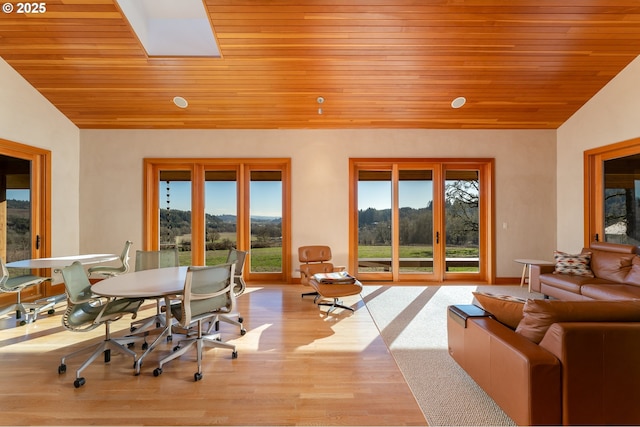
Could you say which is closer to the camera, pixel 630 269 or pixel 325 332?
pixel 325 332

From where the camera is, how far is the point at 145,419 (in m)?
2.05

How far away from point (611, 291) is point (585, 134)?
306 centimetres

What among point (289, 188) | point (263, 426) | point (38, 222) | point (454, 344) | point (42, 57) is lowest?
point (263, 426)

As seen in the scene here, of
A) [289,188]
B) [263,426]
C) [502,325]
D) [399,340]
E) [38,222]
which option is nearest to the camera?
[263,426]

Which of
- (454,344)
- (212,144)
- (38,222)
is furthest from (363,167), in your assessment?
(38,222)

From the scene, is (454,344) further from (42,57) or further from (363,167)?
(42,57)

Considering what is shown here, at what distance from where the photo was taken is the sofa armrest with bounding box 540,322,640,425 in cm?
165

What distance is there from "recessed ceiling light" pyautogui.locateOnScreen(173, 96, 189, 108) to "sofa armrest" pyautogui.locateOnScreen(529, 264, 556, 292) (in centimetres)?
629

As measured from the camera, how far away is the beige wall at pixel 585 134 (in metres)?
4.64

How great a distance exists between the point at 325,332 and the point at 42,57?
210 inches

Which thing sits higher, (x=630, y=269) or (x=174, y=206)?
(x=174, y=206)

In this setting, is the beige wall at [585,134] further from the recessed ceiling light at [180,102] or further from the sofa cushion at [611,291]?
the recessed ceiling light at [180,102]

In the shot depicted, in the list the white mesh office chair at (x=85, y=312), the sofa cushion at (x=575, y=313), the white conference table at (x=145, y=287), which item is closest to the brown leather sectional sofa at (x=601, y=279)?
the sofa cushion at (x=575, y=313)

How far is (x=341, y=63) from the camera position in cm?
438
